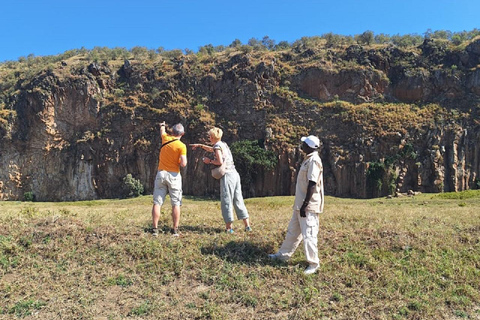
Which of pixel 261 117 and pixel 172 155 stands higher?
pixel 261 117

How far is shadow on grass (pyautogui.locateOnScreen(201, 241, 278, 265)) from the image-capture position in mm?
5815

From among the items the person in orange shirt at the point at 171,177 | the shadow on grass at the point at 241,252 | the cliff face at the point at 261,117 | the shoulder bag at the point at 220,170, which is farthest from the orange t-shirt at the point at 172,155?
the cliff face at the point at 261,117

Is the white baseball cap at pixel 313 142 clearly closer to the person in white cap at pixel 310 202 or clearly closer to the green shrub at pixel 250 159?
the person in white cap at pixel 310 202

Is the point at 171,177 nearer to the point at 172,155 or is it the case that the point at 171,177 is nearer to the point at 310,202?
the point at 172,155

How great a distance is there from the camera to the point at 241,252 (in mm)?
6094

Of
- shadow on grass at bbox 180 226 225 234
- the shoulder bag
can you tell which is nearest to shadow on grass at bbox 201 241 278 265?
shadow on grass at bbox 180 226 225 234

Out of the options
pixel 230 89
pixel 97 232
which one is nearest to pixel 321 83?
pixel 230 89

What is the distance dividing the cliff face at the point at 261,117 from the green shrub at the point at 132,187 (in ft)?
4.97

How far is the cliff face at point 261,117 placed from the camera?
32094 millimetres

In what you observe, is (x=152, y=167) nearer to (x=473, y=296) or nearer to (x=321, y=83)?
(x=321, y=83)

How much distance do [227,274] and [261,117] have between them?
1257 inches

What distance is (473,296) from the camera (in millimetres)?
4805

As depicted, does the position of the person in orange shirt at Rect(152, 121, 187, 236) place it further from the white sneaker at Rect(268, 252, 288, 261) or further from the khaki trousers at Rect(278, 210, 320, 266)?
the khaki trousers at Rect(278, 210, 320, 266)

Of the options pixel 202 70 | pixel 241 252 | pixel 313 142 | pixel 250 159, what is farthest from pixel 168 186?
pixel 202 70
